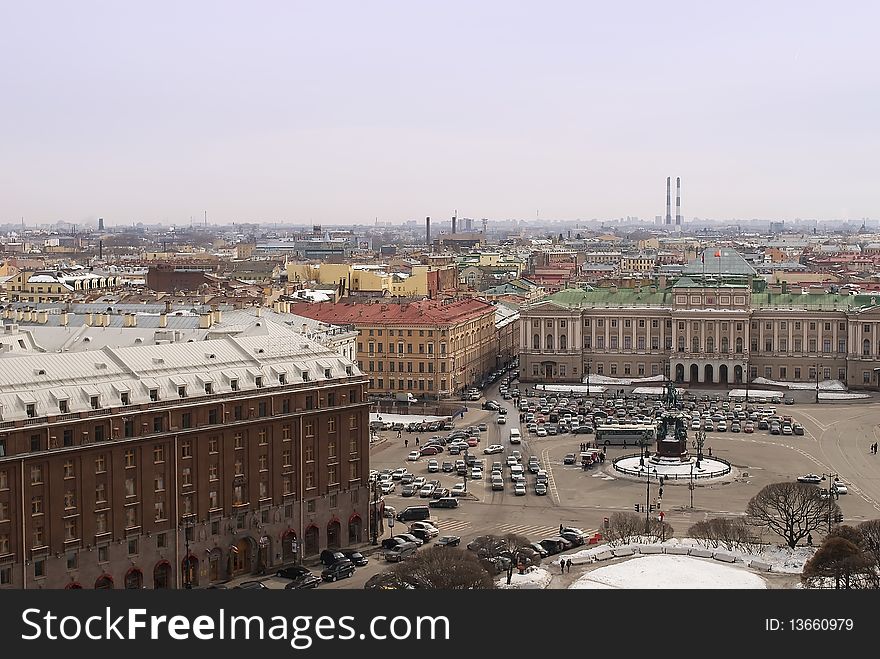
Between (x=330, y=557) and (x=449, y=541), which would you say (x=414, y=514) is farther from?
(x=330, y=557)

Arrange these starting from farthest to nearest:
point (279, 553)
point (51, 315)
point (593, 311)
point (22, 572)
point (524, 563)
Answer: point (593, 311)
point (51, 315)
point (279, 553)
point (524, 563)
point (22, 572)

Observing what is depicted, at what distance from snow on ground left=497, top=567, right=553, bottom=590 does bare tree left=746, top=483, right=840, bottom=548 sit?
944 centimetres

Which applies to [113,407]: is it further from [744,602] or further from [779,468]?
[779,468]

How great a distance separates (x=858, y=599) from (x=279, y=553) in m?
27.0

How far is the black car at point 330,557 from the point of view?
48.3 m

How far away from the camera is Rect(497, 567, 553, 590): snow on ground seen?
131 feet

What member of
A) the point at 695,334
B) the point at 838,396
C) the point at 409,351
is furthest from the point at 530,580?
the point at 695,334

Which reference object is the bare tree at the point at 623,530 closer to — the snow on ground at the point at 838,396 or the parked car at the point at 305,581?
the parked car at the point at 305,581

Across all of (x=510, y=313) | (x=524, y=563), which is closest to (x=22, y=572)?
(x=524, y=563)

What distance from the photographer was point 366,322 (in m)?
89.1

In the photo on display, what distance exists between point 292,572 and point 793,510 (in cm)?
1619

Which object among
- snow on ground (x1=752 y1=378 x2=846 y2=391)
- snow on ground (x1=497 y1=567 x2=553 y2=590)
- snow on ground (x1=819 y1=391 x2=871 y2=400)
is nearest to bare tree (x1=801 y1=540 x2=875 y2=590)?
snow on ground (x1=497 y1=567 x2=553 y2=590)

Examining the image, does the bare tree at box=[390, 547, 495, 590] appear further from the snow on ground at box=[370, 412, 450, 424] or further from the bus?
the snow on ground at box=[370, 412, 450, 424]

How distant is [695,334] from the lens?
97.2 metres
